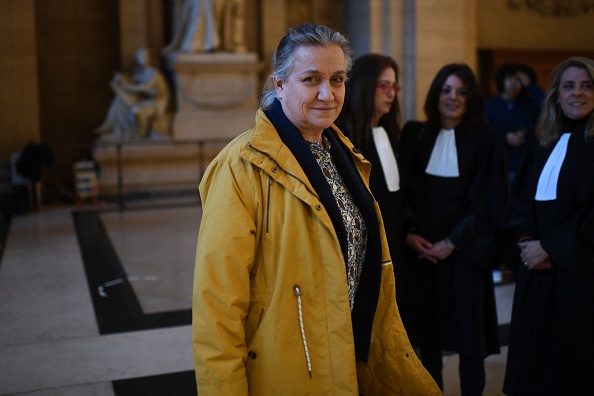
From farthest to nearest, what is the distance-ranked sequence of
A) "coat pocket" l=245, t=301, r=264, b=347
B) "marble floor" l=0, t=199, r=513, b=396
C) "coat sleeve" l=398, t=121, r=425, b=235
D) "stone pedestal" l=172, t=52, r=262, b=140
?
"stone pedestal" l=172, t=52, r=262, b=140 → "marble floor" l=0, t=199, r=513, b=396 → "coat sleeve" l=398, t=121, r=425, b=235 → "coat pocket" l=245, t=301, r=264, b=347

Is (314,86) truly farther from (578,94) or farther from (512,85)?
(512,85)

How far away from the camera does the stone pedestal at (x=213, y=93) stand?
12.2 meters

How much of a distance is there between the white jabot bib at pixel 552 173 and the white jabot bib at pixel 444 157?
20.1 inches

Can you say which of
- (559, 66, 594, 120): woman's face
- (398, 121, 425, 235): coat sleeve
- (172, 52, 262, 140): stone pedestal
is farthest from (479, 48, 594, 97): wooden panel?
(559, 66, 594, 120): woman's face

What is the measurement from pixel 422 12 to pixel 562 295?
1024 cm

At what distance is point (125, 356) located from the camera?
15.1 ft

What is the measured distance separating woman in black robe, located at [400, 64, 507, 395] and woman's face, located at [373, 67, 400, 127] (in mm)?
315

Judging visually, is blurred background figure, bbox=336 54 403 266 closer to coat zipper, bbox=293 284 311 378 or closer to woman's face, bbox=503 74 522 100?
coat zipper, bbox=293 284 311 378

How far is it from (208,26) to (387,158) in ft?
29.6

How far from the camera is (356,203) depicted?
2.43 m

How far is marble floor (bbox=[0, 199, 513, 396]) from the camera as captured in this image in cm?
425

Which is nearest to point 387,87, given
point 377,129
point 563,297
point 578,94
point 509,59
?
point 377,129

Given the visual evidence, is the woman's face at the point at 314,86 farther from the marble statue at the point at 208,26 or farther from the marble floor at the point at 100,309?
the marble statue at the point at 208,26

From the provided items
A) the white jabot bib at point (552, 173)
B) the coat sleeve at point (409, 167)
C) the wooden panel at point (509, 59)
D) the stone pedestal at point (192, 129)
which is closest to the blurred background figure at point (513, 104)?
the coat sleeve at point (409, 167)
